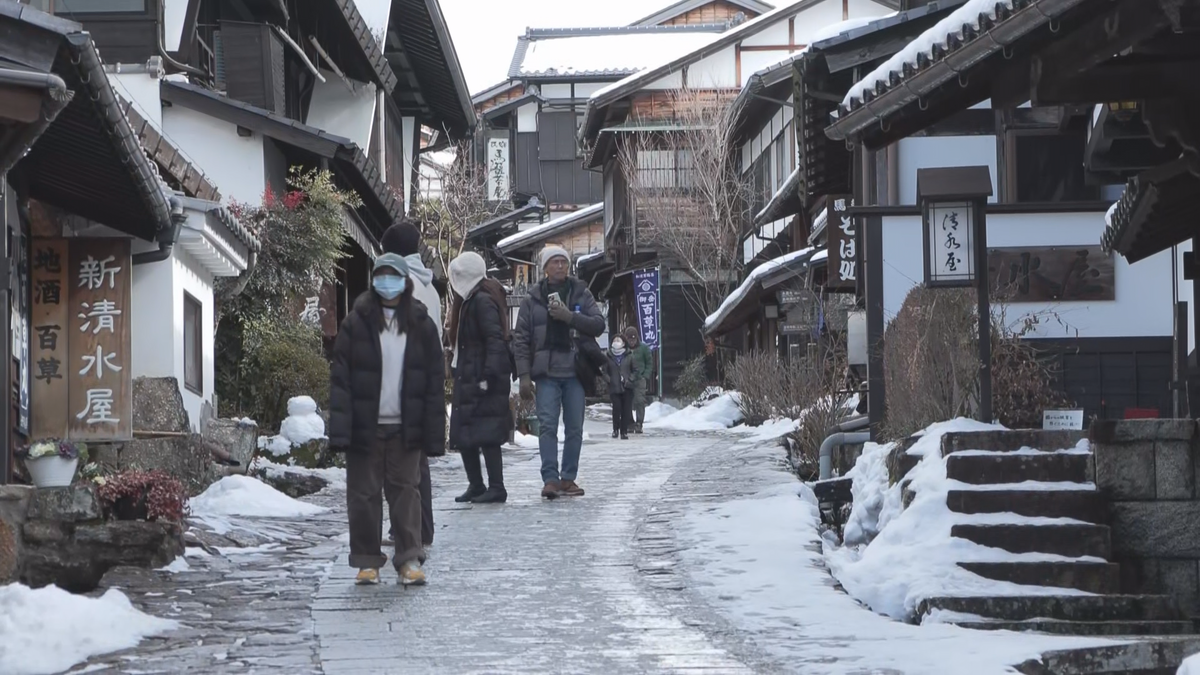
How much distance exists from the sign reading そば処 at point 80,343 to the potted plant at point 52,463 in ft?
8.82

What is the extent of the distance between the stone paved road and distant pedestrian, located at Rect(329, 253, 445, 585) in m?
0.28

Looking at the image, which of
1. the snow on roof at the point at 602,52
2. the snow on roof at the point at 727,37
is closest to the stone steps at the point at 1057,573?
the snow on roof at the point at 727,37

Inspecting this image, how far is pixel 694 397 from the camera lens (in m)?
38.6

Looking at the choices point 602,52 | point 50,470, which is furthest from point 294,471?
point 602,52

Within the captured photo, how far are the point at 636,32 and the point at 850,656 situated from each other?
168ft

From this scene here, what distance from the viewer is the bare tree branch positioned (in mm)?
39344

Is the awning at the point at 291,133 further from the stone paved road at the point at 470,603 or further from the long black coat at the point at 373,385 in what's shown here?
the long black coat at the point at 373,385

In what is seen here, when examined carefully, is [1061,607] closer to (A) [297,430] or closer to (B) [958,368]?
(B) [958,368]

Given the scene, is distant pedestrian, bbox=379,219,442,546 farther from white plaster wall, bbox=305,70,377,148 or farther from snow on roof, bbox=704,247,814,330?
snow on roof, bbox=704,247,814,330

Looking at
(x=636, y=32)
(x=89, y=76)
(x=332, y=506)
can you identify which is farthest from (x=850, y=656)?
(x=636, y=32)

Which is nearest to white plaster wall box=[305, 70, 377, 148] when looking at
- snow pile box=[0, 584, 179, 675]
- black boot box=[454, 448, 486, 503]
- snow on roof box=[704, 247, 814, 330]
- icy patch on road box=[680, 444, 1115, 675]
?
snow on roof box=[704, 247, 814, 330]

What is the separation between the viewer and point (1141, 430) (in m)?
9.00

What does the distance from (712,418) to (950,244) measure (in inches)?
768

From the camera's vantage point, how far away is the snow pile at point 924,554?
8.09m
